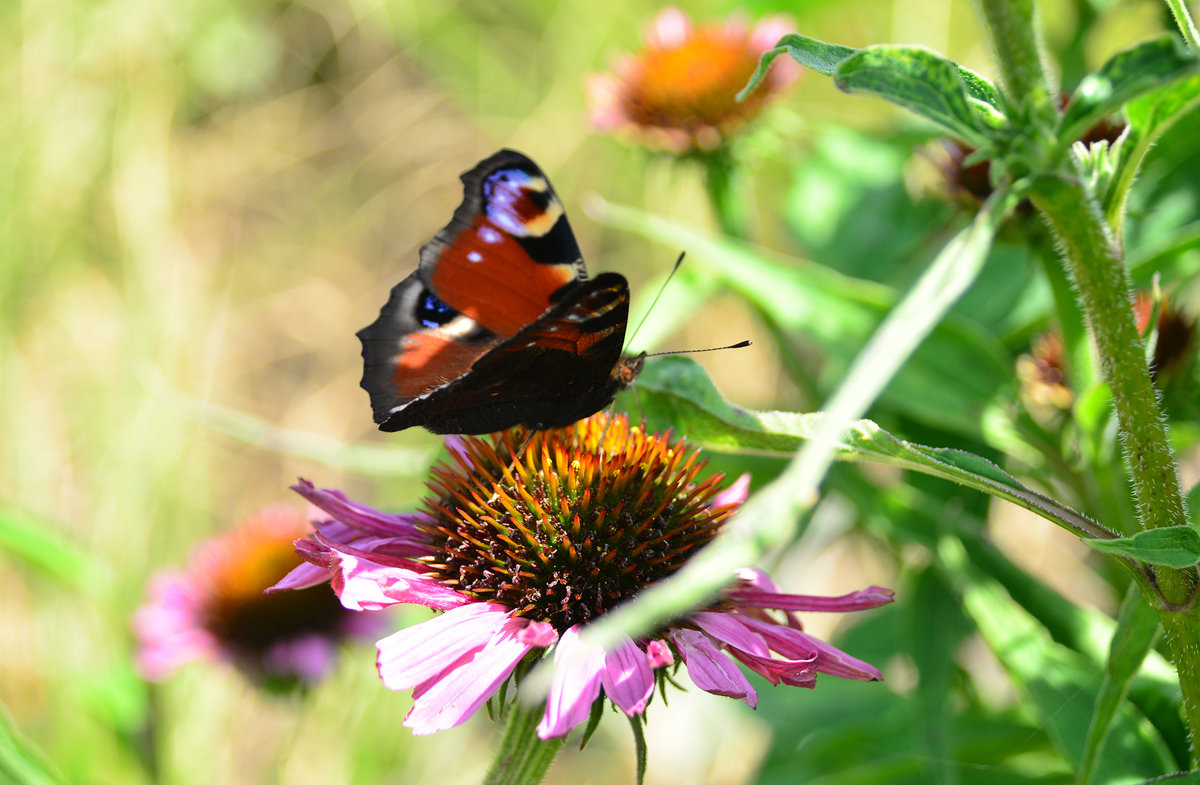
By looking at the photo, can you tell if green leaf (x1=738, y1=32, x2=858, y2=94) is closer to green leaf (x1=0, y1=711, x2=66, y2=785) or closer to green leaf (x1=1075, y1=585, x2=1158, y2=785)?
green leaf (x1=1075, y1=585, x2=1158, y2=785)

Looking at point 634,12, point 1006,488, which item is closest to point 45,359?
point 634,12

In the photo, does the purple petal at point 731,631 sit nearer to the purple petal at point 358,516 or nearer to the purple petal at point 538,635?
the purple petal at point 538,635

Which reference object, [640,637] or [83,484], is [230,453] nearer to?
[83,484]

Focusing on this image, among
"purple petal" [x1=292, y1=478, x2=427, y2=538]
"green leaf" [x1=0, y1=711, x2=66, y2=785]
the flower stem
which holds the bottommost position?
"green leaf" [x1=0, y1=711, x2=66, y2=785]

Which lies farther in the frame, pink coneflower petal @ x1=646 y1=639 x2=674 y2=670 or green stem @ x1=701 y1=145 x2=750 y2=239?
green stem @ x1=701 y1=145 x2=750 y2=239

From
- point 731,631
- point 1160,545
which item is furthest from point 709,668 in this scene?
point 1160,545

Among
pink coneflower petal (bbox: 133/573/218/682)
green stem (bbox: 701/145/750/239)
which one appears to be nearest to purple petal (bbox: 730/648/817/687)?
green stem (bbox: 701/145/750/239)

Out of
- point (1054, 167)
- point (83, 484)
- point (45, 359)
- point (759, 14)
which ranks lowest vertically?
point (83, 484)

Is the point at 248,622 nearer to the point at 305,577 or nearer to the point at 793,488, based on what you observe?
the point at 305,577
